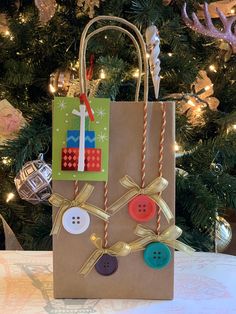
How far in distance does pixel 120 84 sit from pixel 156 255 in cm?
43

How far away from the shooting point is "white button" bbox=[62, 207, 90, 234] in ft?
1.78

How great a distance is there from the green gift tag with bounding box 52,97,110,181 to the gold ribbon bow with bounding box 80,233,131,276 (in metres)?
0.08

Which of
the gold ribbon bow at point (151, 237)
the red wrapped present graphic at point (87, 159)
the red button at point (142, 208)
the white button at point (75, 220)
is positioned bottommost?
the gold ribbon bow at point (151, 237)

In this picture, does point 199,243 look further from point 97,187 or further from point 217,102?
point 97,187

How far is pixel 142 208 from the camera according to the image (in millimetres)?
544

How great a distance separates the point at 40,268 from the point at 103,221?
0.58 ft

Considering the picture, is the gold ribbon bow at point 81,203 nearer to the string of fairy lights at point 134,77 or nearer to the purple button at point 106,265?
the purple button at point 106,265

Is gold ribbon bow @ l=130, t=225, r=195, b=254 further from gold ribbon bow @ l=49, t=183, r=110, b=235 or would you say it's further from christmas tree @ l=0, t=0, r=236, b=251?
christmas tree @ l=0, t=0, r=236, b=251

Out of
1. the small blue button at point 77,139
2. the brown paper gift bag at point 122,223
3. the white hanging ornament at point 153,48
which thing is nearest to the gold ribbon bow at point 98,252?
the brown paper gift bag at point 122,223

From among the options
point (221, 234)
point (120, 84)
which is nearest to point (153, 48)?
point (120, 84)

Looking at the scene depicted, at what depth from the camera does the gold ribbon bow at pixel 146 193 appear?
21.2 inches

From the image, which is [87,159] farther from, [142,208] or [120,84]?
[120,84]

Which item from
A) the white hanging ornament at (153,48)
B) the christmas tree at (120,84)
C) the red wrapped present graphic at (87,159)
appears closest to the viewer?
the red wrapped present graphic at (87,159)

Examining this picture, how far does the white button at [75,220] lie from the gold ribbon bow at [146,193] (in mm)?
33
